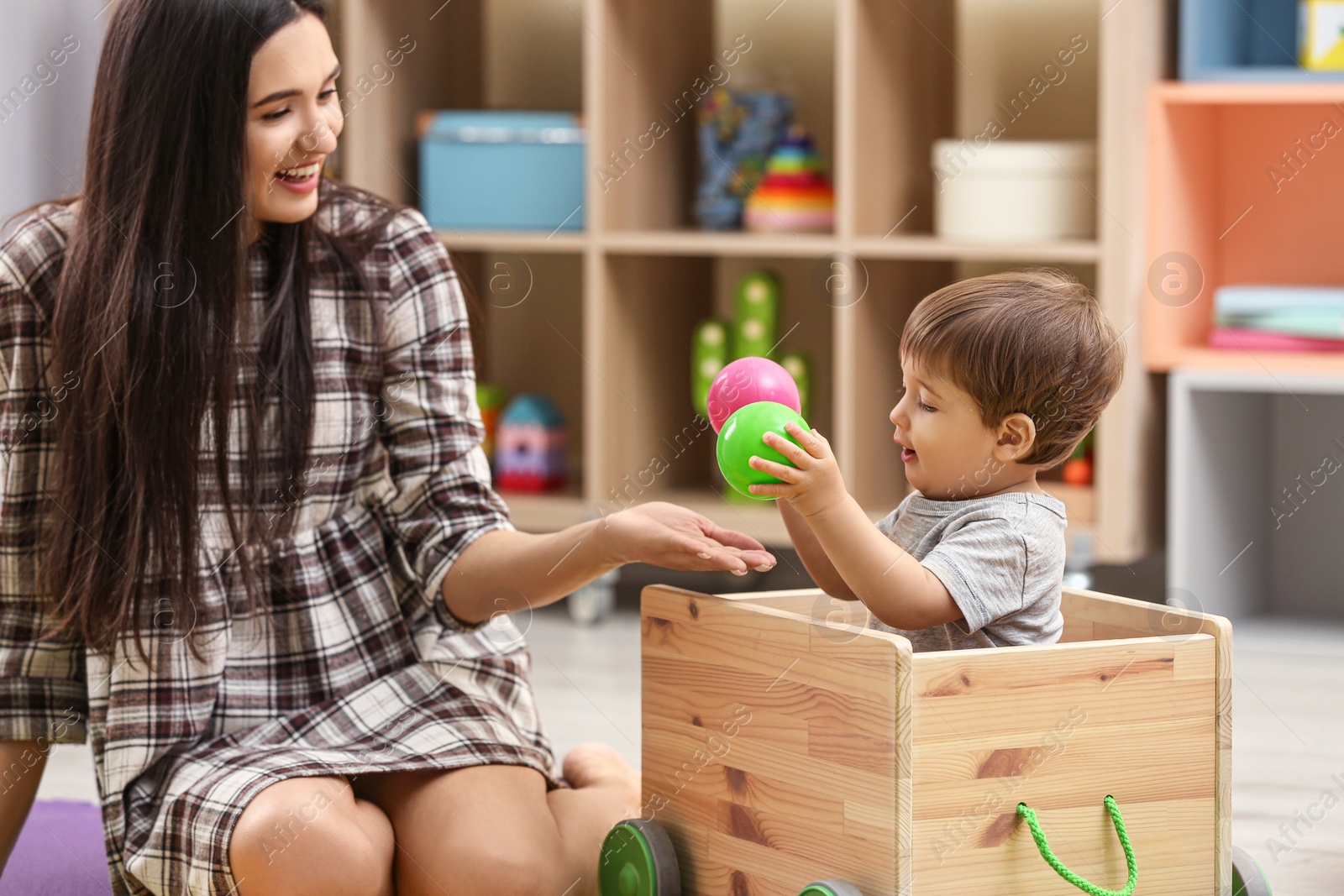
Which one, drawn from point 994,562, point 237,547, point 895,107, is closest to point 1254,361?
point 895,107

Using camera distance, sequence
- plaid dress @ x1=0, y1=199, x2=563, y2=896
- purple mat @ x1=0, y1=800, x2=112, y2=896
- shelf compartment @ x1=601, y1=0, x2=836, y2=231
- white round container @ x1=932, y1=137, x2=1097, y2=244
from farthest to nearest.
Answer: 1. shelf compartment @ x1=601, y1=0, x2=836, y2=231
2. white round container @ x1=932, y1=137, x2=1097, y2=244
3. purple mat @ x1=0, y1=800, x2=112, y2=896
4. plaid dress @ x1=0, y1=199, x2=563, y2=896

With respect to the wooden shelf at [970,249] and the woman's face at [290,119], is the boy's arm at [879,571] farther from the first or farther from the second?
the wooden shelf at [970,249]

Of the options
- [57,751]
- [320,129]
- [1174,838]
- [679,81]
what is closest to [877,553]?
[1174,838]

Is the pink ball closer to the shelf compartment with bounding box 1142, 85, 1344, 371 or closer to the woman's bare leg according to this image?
the woman's bare leg

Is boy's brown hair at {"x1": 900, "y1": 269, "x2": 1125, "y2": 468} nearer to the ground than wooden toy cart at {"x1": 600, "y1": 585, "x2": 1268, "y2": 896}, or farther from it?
farther from it

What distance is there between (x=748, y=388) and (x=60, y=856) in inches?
30.6

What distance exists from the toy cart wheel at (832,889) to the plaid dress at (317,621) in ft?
1.08

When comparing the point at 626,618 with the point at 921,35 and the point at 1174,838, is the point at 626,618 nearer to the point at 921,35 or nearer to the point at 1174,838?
the point at 921,35

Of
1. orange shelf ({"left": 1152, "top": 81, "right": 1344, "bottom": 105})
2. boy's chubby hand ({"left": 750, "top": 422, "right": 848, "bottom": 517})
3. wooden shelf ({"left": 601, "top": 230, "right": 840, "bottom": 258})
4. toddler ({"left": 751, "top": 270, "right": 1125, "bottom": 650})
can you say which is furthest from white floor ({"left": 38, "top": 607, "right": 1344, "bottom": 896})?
orange shelf ({"left": 1152, "top": 81, "right": 1344, "bottom": 105})

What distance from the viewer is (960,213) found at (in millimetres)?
2078

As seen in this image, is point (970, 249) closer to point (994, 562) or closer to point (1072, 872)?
point (994, 562)

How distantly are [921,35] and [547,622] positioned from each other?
990 mm

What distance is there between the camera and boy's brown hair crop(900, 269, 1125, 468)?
1.00 m

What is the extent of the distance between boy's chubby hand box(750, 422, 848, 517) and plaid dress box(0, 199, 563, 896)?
36cm
